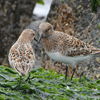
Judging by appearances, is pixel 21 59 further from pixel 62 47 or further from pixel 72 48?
pixel 72 48

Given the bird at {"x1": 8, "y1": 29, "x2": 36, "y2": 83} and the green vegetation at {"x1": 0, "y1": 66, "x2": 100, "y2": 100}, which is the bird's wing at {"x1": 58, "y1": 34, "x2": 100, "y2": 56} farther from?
the bird at {"x1": 8, "y1": 29, "x2": 36, "y2": 83}

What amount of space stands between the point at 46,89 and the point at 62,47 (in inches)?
59.1

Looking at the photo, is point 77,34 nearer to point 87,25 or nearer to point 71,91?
point 87,25

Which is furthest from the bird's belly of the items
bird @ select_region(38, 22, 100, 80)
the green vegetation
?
the green vegetation

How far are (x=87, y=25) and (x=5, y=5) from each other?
236 inches

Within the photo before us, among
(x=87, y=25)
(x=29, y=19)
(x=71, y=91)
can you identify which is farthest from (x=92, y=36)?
(x=29, y=19)

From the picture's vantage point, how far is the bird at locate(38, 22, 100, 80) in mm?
6441

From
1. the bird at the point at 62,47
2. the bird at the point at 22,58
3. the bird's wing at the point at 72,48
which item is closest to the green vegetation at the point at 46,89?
the bird at the point at 22,58

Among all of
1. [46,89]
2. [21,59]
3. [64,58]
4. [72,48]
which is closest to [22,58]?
[21,59]

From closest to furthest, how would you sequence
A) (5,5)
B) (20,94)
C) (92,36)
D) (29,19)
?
1. (20,94)
2. (92,36)
3. (5,5)
4. (29,19)

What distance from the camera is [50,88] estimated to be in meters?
5.80

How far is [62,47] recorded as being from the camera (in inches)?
258

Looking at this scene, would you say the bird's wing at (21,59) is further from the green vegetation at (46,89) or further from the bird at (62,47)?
the bird at (62,47)

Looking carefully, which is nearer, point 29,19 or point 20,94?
point 20,94
